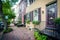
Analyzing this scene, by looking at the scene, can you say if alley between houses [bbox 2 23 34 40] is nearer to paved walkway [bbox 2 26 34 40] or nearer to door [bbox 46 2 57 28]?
paved walkway [bbox 2 26 34 40]

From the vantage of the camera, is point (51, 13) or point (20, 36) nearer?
point (51, 13)

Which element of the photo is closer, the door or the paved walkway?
the door

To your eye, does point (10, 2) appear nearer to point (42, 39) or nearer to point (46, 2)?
point (46, 2)

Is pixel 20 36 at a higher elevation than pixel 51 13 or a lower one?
lower

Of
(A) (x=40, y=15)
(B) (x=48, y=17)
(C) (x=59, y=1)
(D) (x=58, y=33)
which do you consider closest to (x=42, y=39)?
(D) (x=58, y=33)

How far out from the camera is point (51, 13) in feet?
44.2

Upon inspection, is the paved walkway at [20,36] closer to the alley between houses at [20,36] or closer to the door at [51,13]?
the alley between houses at [20,36]

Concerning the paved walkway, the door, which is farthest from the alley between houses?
the door

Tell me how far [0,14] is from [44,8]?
7.24 meters

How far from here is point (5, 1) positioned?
67.9ft

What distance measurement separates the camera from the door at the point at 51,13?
12.6m

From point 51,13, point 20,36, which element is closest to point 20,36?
point 20,36

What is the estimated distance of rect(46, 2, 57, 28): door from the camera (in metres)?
12.6

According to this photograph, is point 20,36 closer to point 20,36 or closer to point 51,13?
point 20,36
